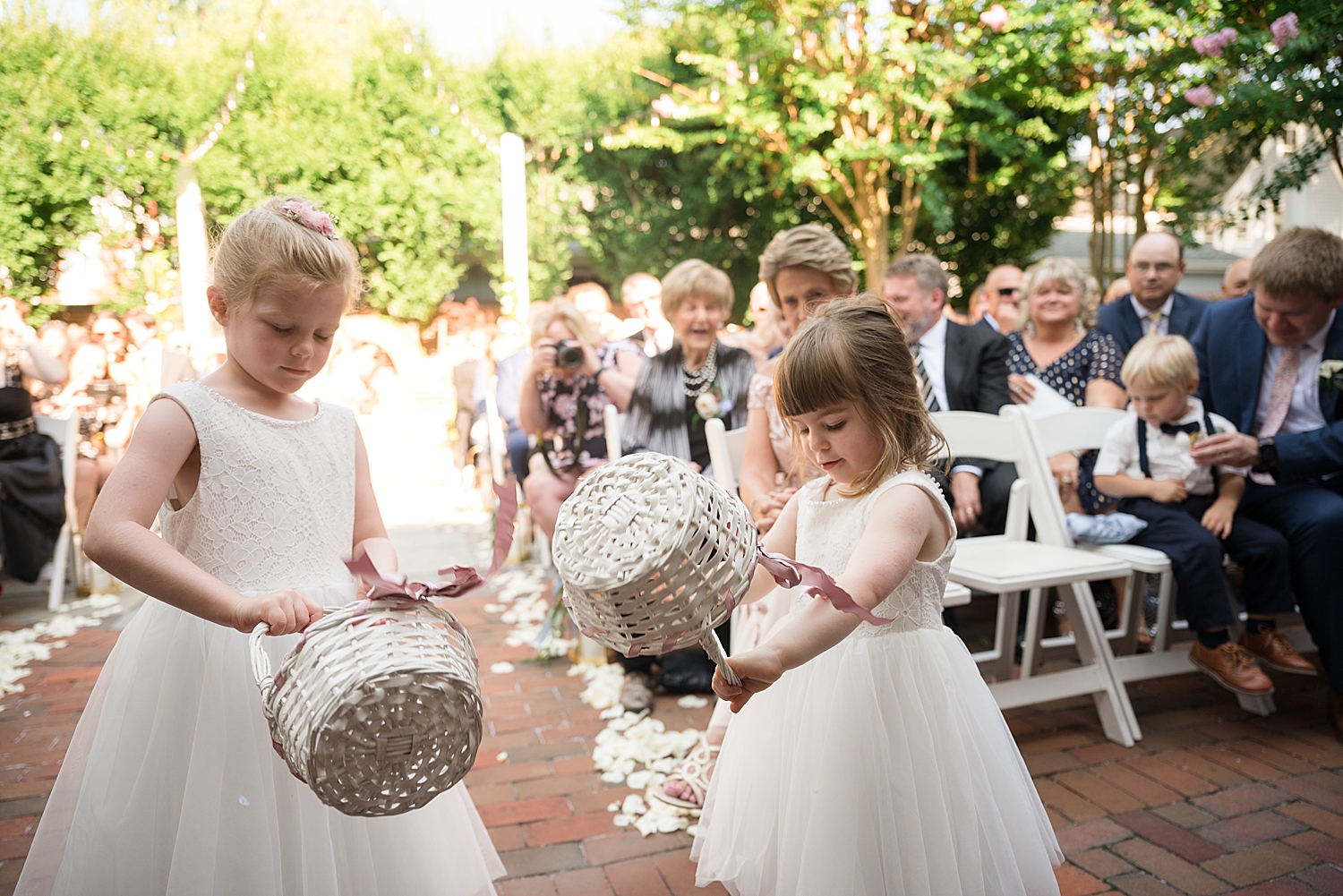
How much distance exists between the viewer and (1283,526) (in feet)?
11.6

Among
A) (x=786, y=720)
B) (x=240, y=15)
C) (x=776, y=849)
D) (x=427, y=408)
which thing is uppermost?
(x=240, y=15)

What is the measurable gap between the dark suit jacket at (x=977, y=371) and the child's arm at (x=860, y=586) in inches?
94.5

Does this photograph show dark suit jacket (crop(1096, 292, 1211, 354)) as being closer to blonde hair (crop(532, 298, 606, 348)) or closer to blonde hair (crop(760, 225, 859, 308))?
blonde hair (crop(760, 225, 859, 308))

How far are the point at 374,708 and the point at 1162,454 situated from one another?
361 cm

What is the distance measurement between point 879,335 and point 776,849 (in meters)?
1.09

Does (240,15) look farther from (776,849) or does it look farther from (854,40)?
(776,849)

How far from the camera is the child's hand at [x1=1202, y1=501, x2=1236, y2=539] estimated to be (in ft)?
11.7

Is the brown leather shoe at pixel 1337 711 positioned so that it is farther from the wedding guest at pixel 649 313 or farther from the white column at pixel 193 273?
the white column at pixel 193 273

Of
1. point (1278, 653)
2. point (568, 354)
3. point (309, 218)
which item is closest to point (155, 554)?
point (309, 218)

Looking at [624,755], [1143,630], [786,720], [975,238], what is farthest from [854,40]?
[786,720]

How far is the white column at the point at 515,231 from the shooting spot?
9648 millimetres

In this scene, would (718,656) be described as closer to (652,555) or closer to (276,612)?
(652,555)

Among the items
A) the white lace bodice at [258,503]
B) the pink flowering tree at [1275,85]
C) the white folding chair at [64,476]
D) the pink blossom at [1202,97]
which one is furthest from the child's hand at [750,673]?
the white folding chair at [64,476]

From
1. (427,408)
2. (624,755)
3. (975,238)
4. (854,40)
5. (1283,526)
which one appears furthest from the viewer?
(427,408)
